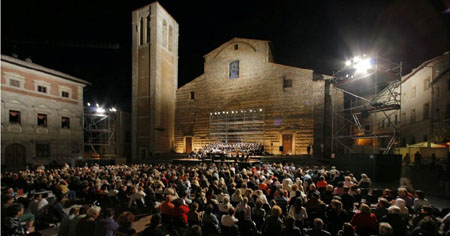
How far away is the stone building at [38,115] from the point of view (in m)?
18.9

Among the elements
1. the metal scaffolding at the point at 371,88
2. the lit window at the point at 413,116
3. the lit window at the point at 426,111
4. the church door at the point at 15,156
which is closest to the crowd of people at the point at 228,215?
the metal scaffolding at the point at 371,88

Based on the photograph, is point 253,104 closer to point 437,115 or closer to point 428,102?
point 428,102

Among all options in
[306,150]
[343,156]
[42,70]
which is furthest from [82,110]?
[343,156]

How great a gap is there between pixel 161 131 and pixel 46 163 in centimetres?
1111

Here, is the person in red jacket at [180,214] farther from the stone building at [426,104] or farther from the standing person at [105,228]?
the stone building at [426,104]

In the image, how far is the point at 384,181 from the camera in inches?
468

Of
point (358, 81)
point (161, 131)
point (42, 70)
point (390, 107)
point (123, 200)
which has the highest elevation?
point (42, 70)

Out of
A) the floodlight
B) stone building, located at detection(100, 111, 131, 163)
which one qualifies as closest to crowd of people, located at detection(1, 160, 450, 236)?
the floodlight

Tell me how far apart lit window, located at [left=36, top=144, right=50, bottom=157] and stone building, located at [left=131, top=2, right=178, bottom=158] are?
8.01m

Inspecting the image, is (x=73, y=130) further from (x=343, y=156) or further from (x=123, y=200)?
(x=343, y=156)

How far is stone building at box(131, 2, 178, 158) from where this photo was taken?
2583 centimetres

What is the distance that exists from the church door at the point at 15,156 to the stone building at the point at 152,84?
9.77 m

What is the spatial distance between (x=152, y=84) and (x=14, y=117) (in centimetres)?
1240

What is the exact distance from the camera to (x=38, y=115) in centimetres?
2106
